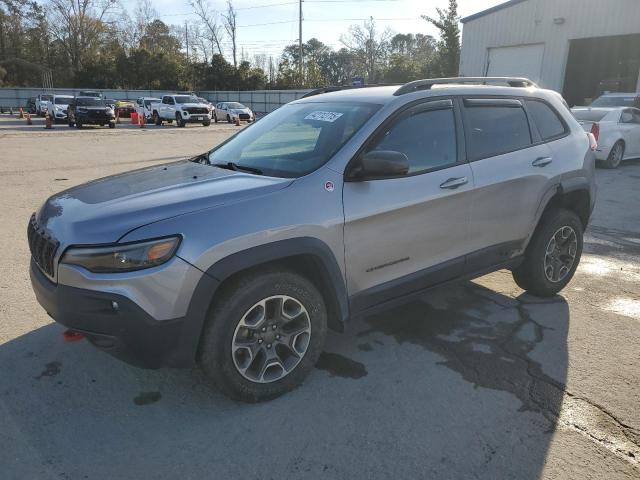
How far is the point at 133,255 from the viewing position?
8.16ft

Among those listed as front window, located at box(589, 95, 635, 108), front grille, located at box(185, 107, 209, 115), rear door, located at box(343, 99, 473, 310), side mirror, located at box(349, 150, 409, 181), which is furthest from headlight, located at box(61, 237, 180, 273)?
front grille, located at box(185, 107, 209, 115)

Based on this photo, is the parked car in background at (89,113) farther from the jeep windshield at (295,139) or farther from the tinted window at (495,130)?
the tinted window at (495,130)

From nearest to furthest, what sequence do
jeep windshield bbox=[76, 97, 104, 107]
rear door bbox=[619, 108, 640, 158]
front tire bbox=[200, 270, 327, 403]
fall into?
front tire bbox=[200, 270, 327, 403] → rear door bbox=[619, 108, 640, 158] → jeep windshield bbox=[76, 97, 104, 107]

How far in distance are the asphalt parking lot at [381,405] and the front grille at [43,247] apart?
795 mm

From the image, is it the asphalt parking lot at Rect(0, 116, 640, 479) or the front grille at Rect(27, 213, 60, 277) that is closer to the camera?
the asphalt parking lot at Rect(0, 116, 640, 479)

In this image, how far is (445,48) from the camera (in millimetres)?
45375

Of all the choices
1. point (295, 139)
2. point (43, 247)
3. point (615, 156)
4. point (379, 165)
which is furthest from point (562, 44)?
point (43, 247)

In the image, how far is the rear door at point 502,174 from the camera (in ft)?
12.3

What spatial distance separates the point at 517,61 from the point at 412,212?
83.4ft

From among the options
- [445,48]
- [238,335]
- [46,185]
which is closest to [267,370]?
[238,335]

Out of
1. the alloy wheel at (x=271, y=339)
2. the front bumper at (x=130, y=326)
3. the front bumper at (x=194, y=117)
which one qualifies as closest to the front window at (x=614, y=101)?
the alloy wheel at (x=271, y=339)

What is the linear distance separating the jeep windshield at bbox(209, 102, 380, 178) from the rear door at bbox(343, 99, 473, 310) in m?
0.24

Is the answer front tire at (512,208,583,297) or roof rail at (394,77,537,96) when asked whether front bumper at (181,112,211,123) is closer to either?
roof rail at (394,77,537,96)

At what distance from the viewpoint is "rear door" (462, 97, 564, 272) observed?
3744 millimetres
